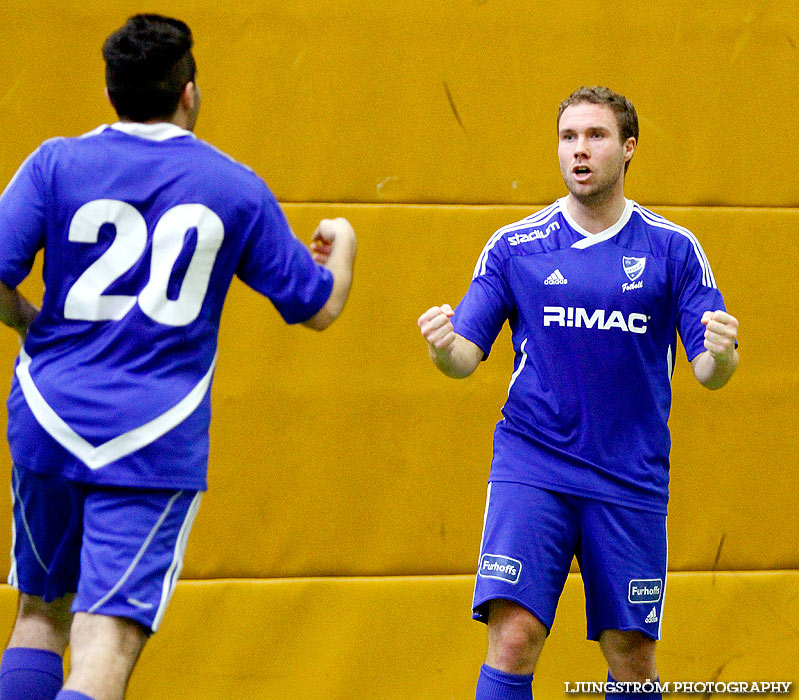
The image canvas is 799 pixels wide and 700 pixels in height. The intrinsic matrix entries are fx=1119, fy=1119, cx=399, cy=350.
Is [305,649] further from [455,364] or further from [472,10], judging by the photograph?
[472,10]

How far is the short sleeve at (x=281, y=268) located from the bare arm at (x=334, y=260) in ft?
0.09

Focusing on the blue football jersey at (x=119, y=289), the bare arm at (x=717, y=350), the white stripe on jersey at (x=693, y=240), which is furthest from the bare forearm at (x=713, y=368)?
the blue football jersey at (x=119, y=289)

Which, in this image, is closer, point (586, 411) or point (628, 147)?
point (586, 411)

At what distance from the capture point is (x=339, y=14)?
396 cm

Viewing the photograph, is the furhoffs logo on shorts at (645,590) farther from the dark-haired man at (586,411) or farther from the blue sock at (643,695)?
the blue sock at (643,695)

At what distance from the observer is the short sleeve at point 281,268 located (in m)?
2.33

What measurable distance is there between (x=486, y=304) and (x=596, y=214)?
1.35ft

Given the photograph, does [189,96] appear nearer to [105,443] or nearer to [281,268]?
[281,268]

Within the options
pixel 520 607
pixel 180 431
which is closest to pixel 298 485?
pixel 520 607

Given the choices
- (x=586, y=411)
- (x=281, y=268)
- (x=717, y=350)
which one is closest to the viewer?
(x=281, y=268)

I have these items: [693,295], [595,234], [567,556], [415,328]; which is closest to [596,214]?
[595,234]

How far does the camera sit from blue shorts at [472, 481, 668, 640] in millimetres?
2945

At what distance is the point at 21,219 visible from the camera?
2.23 meters

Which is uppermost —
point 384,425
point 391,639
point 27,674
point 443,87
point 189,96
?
point 443,87
